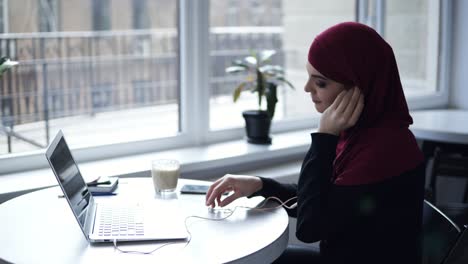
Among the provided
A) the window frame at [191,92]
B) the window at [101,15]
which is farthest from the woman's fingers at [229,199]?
the window at [101,15]

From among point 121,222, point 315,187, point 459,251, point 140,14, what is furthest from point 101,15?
point 459,251

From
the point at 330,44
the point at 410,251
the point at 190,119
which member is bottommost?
the point at 410,251

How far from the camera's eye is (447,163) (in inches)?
106

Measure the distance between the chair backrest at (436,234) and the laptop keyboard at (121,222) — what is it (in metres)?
0.82

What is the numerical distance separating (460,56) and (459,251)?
8.42ft

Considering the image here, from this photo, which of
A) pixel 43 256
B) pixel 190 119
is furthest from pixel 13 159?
pixel 43 256

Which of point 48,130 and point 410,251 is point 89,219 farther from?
point 48,130

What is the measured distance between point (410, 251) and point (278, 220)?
1.11 ft

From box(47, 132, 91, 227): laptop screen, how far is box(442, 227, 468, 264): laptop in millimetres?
900

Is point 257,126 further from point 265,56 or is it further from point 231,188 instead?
point 231,188

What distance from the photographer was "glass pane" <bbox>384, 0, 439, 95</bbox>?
3.89 metres

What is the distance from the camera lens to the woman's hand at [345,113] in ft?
5.35

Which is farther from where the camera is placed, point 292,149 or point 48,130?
point 292,149

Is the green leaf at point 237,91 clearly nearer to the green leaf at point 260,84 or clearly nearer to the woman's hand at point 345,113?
the green leaf at point 260,84
